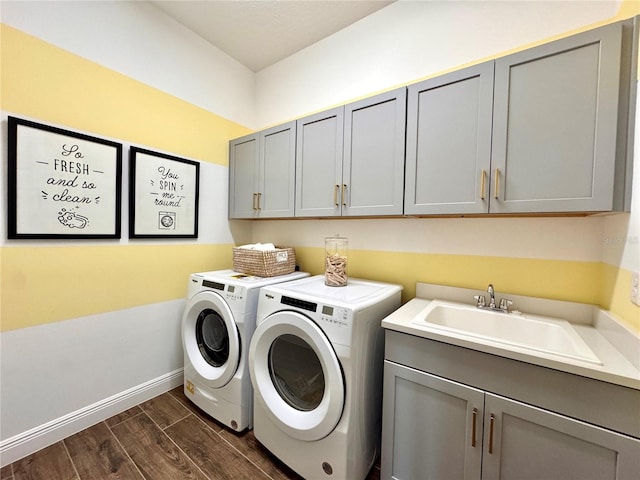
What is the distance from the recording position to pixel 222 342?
6.45 ft

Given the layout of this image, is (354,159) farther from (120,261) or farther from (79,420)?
(79,420)

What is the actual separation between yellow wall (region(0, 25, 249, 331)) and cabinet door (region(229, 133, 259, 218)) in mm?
246

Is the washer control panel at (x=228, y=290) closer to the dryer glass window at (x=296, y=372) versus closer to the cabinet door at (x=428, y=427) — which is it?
the dryer glass window at (x=296, y=372)

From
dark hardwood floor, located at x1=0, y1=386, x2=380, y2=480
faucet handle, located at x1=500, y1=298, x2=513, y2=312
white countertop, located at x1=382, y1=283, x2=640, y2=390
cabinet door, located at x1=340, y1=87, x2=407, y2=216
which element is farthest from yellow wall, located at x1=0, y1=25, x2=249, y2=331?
faucet handle, located at x1=500, y1=298, x2=513, y2=312

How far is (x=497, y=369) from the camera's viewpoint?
104cm

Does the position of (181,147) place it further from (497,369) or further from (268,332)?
(497,369)

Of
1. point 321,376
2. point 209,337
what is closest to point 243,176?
point 209,337

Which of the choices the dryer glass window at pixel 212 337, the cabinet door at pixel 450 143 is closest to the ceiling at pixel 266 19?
the cabinet door at pixel 450 143

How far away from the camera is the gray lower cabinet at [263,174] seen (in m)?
2.10

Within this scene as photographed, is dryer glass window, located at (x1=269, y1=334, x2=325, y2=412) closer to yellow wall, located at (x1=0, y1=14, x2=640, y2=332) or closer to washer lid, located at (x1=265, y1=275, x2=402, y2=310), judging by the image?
washer lid, located at (x1=265, y1=275, x2=402, y2=310)

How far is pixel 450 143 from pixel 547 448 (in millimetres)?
1346

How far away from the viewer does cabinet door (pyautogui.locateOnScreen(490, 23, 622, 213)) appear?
108 centimetres

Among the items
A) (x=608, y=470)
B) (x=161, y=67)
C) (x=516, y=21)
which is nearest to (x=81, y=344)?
(x=161, y=67)

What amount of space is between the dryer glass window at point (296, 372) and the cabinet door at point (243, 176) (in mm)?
1217
